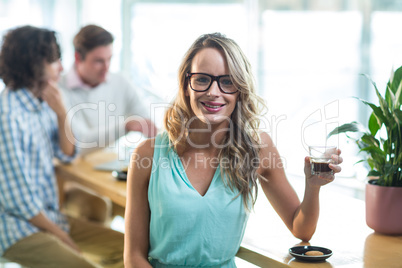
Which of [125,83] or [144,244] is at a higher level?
[125,83]

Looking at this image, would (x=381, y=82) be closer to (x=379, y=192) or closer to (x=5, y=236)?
(x=379, y=192)

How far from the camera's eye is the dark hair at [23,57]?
7.57 ft

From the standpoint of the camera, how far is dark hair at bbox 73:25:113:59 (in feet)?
9.85

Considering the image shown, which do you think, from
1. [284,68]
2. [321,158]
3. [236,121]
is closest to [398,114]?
[321,158]

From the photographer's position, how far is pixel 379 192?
1607mm

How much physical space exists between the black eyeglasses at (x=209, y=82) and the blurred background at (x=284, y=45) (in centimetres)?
132

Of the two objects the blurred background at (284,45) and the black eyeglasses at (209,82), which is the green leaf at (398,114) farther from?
the blurred background at (284,45)

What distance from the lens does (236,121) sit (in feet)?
5.12

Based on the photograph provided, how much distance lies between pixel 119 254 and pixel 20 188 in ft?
1.71

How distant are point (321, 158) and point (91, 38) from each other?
2.00 meters

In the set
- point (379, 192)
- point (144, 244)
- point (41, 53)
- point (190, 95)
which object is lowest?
point (144, 244)

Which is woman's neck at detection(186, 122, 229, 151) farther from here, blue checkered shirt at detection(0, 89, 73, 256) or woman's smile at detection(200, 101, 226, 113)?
blue checkered shirt at detection(0, 89, 73, 256)

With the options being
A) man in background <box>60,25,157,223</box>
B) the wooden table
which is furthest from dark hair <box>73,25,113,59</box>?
the wooden table

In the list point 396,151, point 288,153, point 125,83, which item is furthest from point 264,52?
point 396,151
